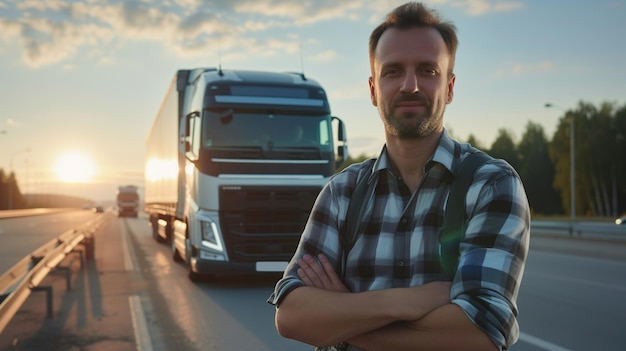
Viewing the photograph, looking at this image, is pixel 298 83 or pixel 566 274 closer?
pixel 298 83

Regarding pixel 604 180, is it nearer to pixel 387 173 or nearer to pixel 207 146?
pixel 207 146

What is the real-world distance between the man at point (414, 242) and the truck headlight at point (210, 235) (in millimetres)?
8209

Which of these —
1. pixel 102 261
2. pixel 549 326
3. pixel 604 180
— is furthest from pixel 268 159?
pixel 604 180

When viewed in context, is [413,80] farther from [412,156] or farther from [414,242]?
[414,242]

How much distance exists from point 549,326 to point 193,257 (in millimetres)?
5731

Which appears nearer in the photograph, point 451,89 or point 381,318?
point 381,318

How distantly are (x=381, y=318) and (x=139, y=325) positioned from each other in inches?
242

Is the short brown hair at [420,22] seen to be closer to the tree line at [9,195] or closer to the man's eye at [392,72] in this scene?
the man's eye at [392,72]

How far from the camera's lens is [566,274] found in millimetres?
12656

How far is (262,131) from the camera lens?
35.7ft

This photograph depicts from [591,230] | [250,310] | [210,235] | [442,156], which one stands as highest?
[442,156]

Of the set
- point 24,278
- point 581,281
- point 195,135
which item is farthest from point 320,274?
point 581,281

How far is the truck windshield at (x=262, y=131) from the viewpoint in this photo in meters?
10.8

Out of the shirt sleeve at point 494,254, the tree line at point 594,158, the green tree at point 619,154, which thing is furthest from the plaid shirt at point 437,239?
the green tree at point 619,154
